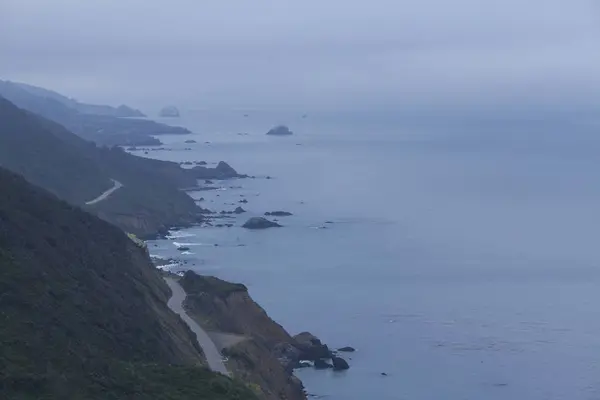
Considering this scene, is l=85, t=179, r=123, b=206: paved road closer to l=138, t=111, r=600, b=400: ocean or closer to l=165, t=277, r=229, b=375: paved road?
l=138, t=111, r=600, b=400: ocean

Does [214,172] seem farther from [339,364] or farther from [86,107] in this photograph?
[86,107]

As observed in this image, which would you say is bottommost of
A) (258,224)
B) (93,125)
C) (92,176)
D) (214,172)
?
(258,224)

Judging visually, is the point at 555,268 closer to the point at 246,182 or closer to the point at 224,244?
the point at 224,244

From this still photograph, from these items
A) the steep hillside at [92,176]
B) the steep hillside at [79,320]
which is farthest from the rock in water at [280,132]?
the steep hillside at [79,320]

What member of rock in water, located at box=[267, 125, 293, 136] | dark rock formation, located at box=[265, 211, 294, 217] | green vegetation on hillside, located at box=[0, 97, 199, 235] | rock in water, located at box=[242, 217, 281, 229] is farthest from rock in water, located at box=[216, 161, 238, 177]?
rock in water, located at box=[267, 125, 293, 136]

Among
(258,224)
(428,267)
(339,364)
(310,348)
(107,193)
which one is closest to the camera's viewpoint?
(339,364)

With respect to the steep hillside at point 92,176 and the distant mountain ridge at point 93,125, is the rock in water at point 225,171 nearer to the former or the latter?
the steep hillside at point 92,176

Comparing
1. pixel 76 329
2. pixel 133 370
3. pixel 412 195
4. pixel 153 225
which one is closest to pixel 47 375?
pixel 133 370

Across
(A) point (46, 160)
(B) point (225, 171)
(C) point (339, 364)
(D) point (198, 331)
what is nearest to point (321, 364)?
(C) point (339, 364)
